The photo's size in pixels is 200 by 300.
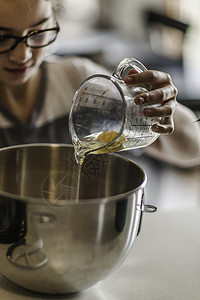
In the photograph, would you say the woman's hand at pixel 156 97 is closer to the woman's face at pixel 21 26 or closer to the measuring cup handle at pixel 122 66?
the measuring cup handle at pixel 122 66

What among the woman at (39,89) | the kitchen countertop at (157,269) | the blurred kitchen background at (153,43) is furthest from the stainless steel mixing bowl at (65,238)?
the blurred kitchen background at (153,43)

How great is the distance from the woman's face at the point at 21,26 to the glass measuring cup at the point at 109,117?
0.77 feet

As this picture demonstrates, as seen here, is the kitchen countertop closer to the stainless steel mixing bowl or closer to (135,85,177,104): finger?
the stainless steel mixing bowl

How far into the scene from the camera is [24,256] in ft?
1.94

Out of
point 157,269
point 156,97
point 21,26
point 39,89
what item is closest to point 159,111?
point 156,97

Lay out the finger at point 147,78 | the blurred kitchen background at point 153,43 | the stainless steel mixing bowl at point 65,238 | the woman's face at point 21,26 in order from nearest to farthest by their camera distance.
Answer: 1. the stainless steel mixing bowl at point 65,238
2. the finger at point 147,78
3. the woman's face at point 21,26
4. the blurred kitchen background at point 153,43

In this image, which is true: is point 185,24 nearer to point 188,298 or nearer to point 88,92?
point 88,92

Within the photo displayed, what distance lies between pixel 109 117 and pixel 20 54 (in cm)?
30

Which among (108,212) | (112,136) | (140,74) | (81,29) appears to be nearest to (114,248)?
(108,212)

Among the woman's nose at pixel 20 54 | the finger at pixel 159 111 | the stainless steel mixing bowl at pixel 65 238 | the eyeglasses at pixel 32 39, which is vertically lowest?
the stainless steel mixing bowl at pixel 65 238

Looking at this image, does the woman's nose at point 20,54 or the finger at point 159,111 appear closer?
the finger at point 159,111

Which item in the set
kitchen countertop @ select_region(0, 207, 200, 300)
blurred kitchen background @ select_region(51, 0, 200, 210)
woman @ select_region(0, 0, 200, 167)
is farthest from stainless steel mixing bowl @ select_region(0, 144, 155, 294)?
blurred kitchen background @ select_region(51, 0, 200, 210)

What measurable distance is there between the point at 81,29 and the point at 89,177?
3.41 m

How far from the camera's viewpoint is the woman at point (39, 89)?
0.97 meters
